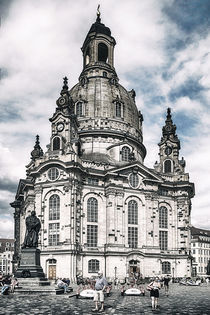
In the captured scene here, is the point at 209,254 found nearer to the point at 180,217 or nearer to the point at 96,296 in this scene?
the point at 180,217

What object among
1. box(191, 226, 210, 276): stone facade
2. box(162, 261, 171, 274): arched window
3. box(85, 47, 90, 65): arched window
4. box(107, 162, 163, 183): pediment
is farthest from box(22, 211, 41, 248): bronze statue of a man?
box(191, 226, 210, 276): stone facade

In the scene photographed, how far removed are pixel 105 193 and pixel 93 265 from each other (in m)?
11.7

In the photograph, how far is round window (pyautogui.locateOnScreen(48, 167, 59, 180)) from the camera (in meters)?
65.3

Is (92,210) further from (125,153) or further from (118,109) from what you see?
(118,109)

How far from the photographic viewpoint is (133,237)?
67625mm

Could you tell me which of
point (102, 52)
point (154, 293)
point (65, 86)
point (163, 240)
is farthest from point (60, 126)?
point (154, 293)

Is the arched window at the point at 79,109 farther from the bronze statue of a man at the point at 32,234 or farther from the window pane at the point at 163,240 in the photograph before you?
the bronze statue of a man at the point at 32,234

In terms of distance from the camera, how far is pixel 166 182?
74.1m

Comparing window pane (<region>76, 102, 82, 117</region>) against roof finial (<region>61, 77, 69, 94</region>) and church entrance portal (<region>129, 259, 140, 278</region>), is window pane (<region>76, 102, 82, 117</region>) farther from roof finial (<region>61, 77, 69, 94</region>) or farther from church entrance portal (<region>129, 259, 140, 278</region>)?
church entrance portal (<region>129, 259, 140, 278</region>)

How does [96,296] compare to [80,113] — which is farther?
[80,113]

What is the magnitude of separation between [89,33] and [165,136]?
28.2 metres

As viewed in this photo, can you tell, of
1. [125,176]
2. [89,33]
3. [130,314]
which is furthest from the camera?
[89,33]

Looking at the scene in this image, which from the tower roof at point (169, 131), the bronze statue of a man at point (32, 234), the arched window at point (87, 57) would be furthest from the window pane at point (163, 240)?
the arched window at point (87, 57)

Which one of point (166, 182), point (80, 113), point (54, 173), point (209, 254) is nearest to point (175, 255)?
point (166, 182)
